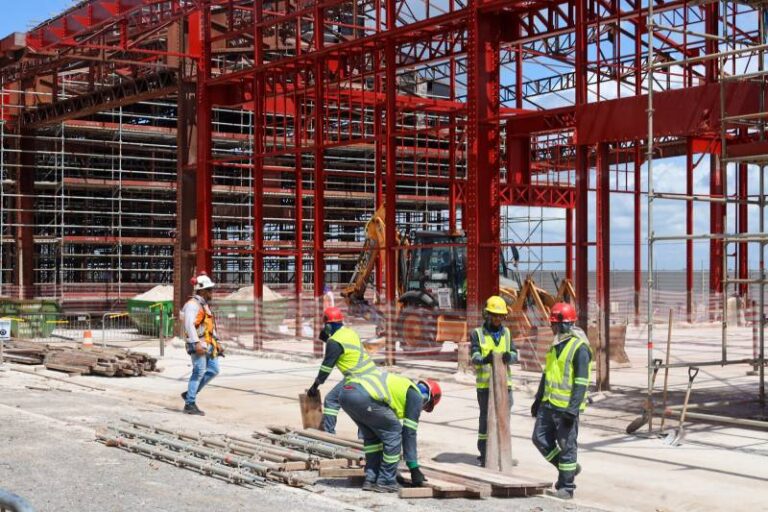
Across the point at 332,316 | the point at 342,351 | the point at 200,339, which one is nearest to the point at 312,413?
the point at 332,316

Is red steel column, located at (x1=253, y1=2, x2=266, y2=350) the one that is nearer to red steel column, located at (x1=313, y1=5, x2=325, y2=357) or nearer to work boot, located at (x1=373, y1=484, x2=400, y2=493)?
red steel column, located at (x1=313, y1=5, x2=325, y2=357)

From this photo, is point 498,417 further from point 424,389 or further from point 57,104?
point 57,104

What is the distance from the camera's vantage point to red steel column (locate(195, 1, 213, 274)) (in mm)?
29141

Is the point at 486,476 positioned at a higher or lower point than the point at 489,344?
lower

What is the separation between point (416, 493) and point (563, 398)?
64.5 inches

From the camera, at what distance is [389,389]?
9.54 metres

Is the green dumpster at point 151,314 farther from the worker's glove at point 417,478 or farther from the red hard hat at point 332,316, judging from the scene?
the worker's glove at point 417,478

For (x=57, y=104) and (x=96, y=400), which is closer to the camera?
(x=96, y=400)

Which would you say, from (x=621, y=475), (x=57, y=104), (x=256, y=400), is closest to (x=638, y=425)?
(x=621, y=475)

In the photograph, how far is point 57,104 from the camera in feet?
119

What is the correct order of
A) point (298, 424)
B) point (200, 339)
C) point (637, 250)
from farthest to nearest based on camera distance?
point (637, 250), point (200, 339), point (298, 424)

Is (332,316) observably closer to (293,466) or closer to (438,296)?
(293,466)

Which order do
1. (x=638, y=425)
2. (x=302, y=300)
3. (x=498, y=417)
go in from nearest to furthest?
(x=498, y=417) < (x=638, y=425) < (x=302, y=300)

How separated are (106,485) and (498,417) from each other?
394cm
